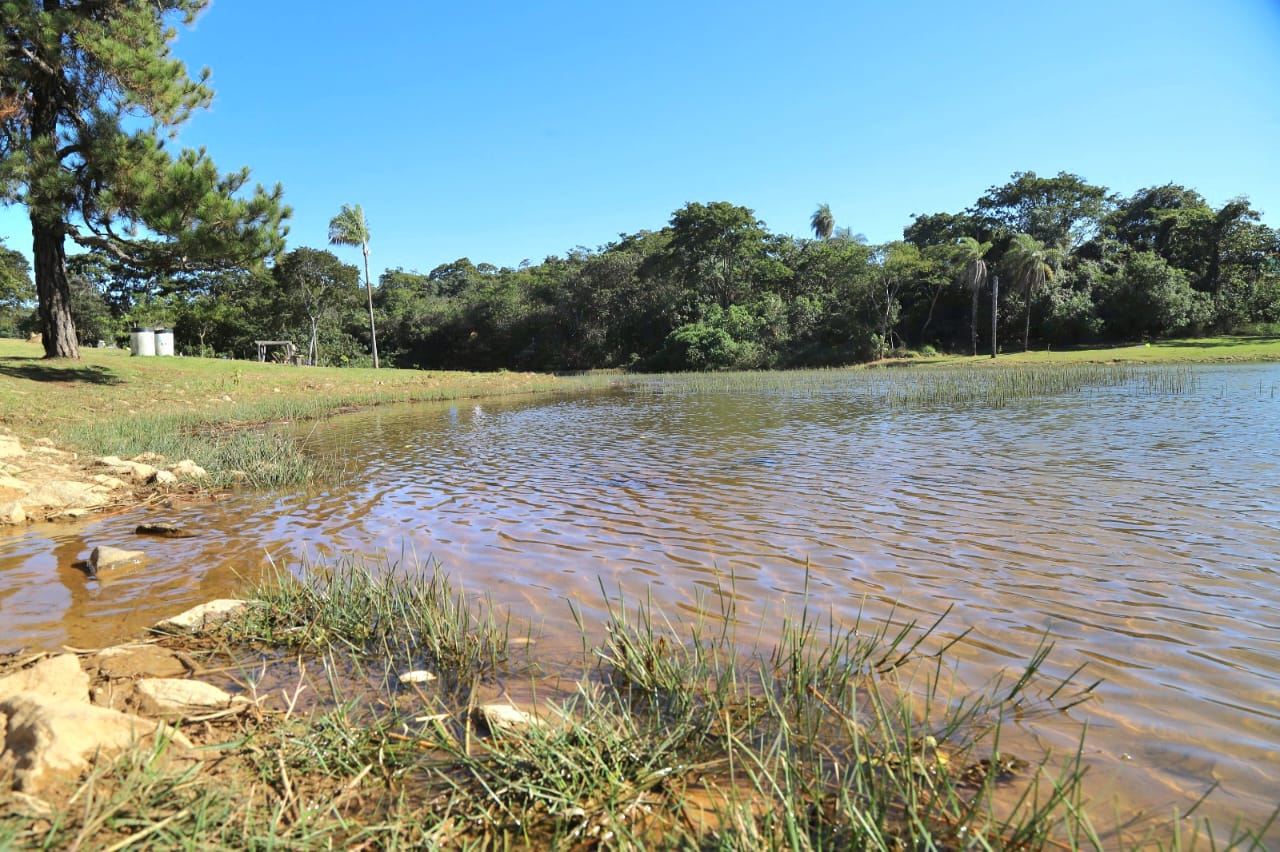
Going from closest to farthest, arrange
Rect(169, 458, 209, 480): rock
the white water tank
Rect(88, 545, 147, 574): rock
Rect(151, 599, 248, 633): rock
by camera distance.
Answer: Rect(151, 599, 248, 633): rock, Rect(88, 545, 147, 574): rock, Rect(169, 458, 209, 480): rock, the white water tank

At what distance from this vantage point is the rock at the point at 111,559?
467cm

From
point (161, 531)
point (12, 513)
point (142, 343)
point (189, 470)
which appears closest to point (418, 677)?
point (161, 531)

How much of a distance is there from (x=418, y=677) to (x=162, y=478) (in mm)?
6679

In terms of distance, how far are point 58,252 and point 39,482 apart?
15.3m

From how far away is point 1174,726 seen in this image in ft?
8.41

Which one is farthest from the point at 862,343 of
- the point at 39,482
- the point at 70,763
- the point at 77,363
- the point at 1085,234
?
the point at 70,763

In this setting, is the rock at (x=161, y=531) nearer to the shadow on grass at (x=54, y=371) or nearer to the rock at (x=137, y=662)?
the rock at (x=137, y=662)

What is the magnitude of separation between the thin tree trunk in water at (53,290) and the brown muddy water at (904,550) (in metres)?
14.9

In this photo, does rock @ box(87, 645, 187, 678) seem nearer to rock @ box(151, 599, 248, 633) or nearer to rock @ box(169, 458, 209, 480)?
rock @ box(151, 599, 248, 633)

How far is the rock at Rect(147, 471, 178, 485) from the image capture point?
7.67 m

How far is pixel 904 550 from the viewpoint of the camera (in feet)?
15.8

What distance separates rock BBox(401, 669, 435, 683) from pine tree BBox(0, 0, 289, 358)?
16462 millimetres

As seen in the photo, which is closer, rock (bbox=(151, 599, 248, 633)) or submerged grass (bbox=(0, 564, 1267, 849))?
submerged grass (bbox=(0, 564, 1267, 849))

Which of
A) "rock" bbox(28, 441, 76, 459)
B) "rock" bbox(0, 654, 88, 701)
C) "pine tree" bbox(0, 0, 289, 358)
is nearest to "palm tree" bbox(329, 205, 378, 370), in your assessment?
"pine tree" bbox(0, 0, 289, 358)
